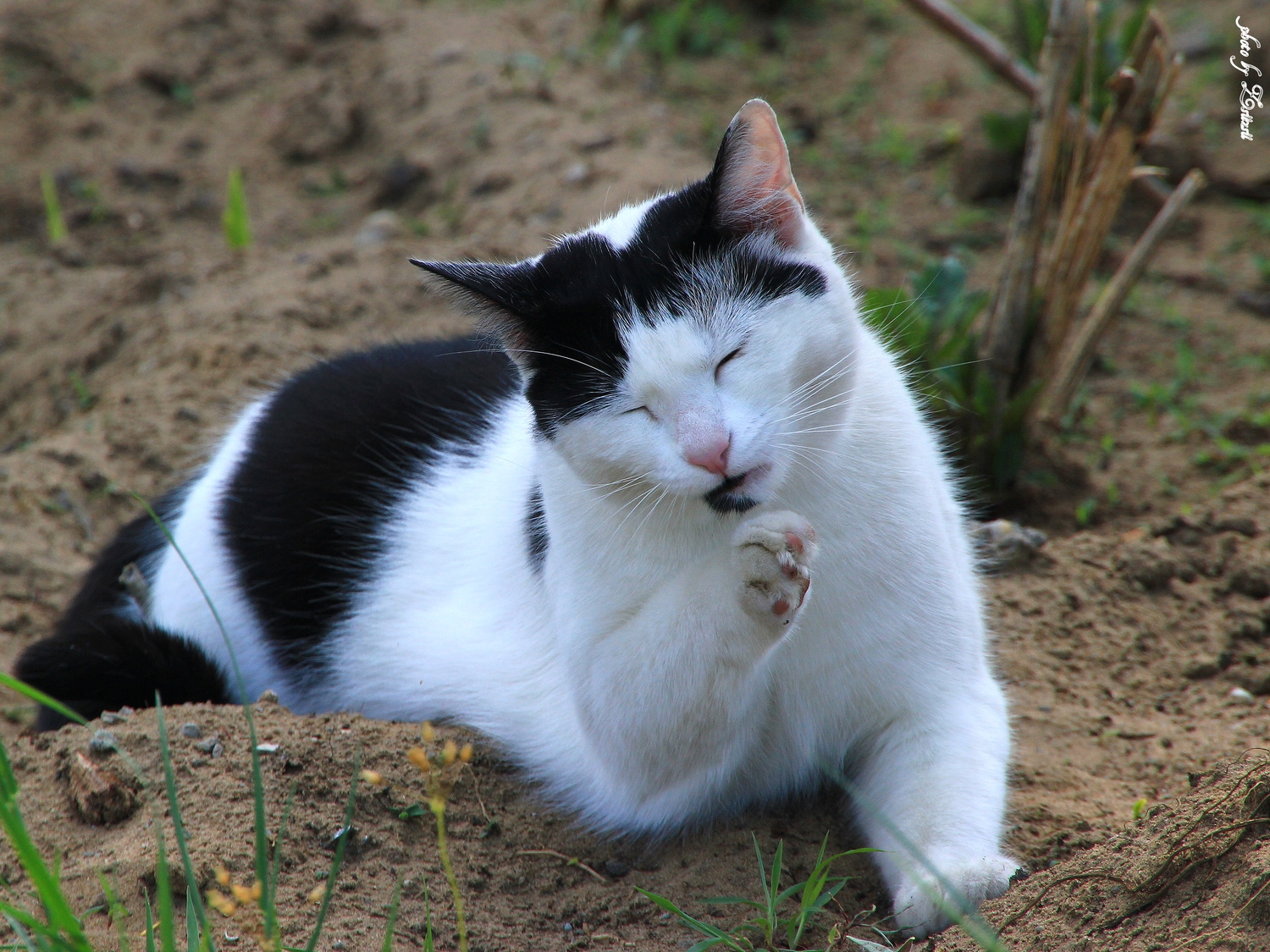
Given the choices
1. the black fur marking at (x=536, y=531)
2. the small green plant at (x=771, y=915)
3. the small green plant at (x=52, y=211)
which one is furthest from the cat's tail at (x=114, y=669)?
the small green plant at (x=52, y=211)

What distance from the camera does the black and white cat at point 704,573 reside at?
1.66m

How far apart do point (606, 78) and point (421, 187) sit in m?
1.14

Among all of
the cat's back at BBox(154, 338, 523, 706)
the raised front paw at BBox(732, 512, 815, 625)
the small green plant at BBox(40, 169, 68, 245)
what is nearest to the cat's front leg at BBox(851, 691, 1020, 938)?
the raised front paw at BBox(732, 512, 815, 625)

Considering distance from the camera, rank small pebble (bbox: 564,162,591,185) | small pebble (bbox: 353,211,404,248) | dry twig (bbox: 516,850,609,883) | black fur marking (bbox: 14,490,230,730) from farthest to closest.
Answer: small pebble (bbox: 353,211,404,248), small pebble (bbox: 564,162,591,185), black fur marking (bbox: 14,490,230,730), dry twig (bbox: 516,850,609,883)

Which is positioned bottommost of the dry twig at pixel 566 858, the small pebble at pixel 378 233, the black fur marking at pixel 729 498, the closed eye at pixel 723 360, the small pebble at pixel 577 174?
the dry twig at pixel 566 858

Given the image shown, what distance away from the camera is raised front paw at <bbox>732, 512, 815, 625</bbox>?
5.13 ft

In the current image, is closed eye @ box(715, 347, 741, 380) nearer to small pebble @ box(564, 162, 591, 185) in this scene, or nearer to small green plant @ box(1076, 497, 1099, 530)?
small green plant @ box(1076, 497, 1099, 530)

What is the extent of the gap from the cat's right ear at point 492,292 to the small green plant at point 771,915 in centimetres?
94

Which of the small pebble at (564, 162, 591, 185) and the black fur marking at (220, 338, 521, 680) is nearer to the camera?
the black fur marking at (220, 338, 521, 680)

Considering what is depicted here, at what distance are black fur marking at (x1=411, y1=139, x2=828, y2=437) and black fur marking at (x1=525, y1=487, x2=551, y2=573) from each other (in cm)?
35

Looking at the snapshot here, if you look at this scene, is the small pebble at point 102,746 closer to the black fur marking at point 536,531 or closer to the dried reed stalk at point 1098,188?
the black fur marking at point 536,531

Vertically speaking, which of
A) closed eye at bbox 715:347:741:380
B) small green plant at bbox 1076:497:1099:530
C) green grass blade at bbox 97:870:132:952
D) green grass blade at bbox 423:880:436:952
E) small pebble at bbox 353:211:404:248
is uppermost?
closed eye at bbox 715:347:741:380

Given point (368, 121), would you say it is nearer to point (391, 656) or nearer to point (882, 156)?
point (882, 156)

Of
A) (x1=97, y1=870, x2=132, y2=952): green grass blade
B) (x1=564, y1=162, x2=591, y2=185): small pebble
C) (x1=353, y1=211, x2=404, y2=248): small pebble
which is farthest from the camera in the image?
(x1=353, y1=211, x2=404, y2=248): small pebble
